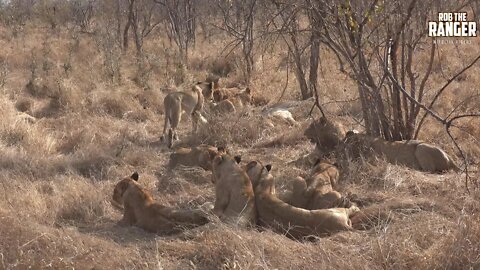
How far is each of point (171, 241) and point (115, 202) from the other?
138 centimetres

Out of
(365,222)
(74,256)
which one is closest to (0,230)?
(74,256)

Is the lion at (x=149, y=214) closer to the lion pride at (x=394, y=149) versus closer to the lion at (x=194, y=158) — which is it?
the lion at (x=194, y=158)

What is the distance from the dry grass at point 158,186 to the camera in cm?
444

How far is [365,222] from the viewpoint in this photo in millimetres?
5426

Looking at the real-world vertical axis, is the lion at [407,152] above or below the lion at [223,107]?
below

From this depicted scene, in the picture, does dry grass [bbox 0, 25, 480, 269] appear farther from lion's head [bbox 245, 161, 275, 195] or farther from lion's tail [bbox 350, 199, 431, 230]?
lion's head [bbox 245, 161, 275, 195]

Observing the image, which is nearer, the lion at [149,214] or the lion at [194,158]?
the lion at [149,214]

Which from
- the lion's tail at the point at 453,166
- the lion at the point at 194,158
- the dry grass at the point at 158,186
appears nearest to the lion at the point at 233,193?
the dry grass at the point at 158,186

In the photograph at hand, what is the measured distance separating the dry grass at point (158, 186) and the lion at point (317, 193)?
0.26 meters

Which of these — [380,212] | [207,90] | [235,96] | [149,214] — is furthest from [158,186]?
[235,96]

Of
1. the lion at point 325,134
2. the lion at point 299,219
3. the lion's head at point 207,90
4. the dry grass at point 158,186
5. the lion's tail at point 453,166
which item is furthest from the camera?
the lion's head at point 207,90

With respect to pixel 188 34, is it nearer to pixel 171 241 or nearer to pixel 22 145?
pixel 22 145

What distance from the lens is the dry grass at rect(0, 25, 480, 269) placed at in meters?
4.44

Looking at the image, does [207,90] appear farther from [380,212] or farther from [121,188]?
[380,212]
